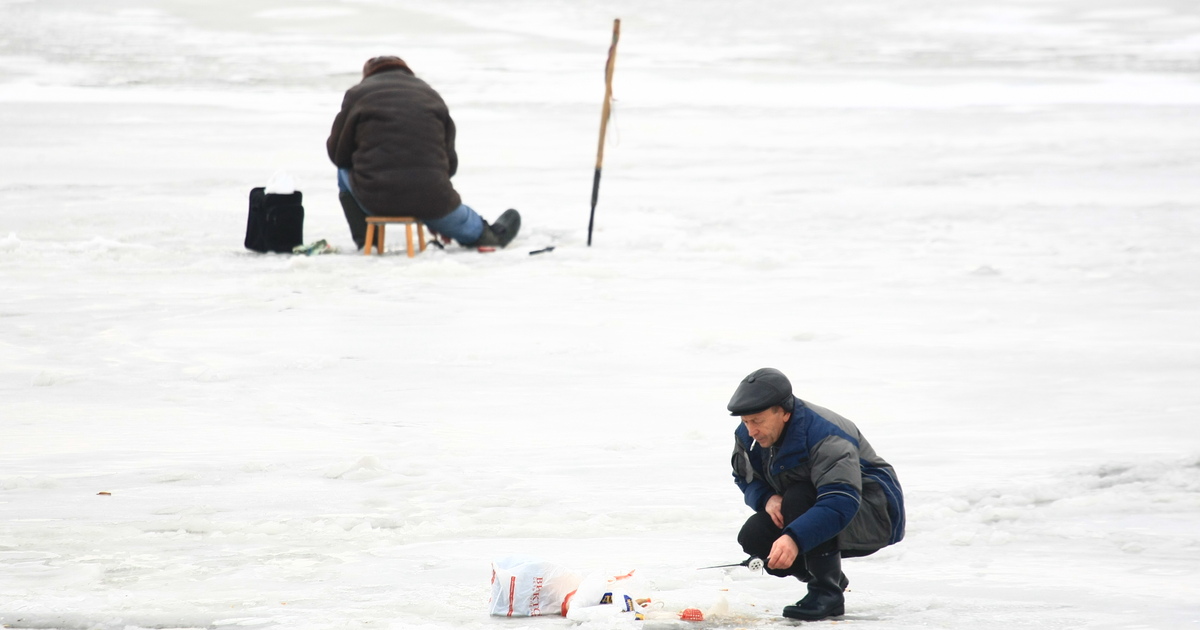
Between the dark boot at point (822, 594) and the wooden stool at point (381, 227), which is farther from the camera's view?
the wooden stool at point (381, 227)

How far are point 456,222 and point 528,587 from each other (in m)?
5.96

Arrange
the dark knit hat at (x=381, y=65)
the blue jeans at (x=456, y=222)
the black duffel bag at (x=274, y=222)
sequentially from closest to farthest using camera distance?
the black duffel bag at (x=274, y=222) → the blue jeans at (x=456, y=222) → the dark knit hat at (x=381, y=65)

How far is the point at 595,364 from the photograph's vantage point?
6.35 m

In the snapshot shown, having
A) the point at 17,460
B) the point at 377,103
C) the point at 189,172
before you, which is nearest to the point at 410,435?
the point at 17,460

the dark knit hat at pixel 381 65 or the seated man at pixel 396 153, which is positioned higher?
the dark knit hat at pixel 381 65

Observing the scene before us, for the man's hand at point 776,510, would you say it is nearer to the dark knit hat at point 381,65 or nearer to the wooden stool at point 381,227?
the wooden stool at point 381,227

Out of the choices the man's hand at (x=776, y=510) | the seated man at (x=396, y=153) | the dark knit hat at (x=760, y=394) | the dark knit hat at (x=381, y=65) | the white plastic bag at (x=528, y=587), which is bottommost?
the white plastic bag at (x=528, y=587)

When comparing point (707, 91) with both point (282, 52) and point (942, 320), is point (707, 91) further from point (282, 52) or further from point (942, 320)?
point (942, 320)

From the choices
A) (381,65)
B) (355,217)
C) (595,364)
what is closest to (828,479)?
(595,364)

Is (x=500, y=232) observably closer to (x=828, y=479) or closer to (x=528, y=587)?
(x=528, y=587)

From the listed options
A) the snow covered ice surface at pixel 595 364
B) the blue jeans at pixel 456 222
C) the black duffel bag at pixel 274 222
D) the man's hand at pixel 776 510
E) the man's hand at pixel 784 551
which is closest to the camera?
the man's hand at pixel 784 551

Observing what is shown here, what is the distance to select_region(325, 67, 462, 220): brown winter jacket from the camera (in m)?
8.90

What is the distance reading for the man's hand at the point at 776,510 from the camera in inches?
135

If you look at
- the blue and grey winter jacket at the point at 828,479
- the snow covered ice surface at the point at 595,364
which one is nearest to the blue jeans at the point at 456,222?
the snow covered ice surface at the point at 595,364
